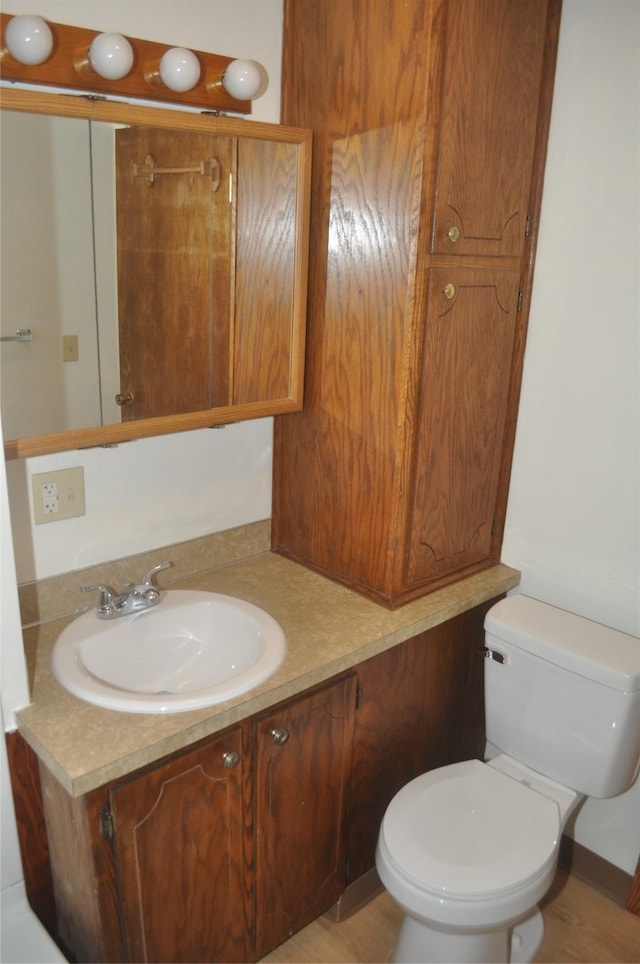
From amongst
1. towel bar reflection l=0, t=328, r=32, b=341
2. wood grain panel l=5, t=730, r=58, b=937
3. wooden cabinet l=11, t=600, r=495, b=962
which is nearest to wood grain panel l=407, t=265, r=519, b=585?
wooden cabinet l=11, t=600, r=495, b=962

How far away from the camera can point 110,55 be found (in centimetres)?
137

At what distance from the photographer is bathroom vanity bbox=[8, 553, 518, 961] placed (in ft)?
4.42

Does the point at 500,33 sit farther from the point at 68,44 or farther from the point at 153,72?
the point at 68,44

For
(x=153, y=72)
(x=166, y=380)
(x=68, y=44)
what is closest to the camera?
(x=68, y=44)

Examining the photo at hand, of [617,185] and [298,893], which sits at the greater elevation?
[617,185]

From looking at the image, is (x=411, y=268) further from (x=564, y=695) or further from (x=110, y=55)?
(x=564, y=695)

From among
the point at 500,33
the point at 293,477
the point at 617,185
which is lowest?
the point at 293,477

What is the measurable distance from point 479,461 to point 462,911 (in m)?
1.04

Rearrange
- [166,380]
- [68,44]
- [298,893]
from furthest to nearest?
[298,893]
[166,380]
[68,44]

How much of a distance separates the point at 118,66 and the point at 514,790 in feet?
5.76

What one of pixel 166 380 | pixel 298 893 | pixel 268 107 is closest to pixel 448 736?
pixel 298 893

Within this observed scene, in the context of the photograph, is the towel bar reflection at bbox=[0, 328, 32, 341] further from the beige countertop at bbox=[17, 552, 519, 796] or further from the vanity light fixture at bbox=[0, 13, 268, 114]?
the beige countertop at bbox=[17, 552, 519, 796]

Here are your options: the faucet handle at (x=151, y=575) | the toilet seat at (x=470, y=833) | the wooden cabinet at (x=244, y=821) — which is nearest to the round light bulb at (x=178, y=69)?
the faucet handle at (x=151, y=575)

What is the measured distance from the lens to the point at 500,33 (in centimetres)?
164
